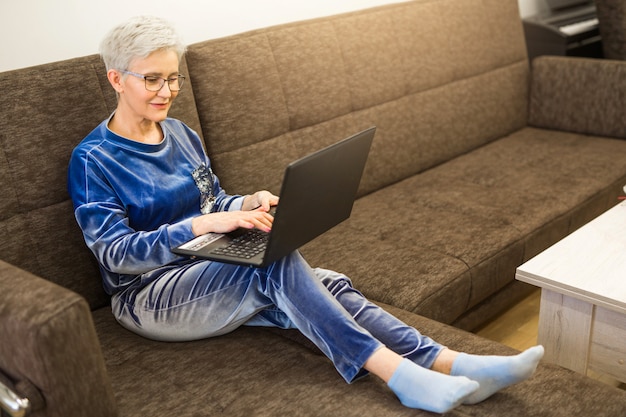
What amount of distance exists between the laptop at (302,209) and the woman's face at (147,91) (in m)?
0.35

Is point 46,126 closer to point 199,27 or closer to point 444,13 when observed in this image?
point 199,27

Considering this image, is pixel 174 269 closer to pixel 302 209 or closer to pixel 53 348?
pixel 302 209

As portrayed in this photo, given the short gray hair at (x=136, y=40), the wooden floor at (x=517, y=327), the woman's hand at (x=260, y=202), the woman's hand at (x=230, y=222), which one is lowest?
the wooden floor at (x=517, y=327)

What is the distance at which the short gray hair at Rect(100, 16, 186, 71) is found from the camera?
1763mm

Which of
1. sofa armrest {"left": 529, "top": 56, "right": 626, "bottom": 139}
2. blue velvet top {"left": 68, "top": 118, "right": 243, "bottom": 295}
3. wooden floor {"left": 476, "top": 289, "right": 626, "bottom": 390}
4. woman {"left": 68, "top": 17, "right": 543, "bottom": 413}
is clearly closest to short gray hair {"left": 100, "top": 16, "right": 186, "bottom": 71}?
woman {"left": 68, "top": 17, "right": 543, "bottom": 413}

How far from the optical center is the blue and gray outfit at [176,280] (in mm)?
1652

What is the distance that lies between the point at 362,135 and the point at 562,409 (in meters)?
0.72

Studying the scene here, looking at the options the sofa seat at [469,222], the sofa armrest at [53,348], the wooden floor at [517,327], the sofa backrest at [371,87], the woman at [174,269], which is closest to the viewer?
the sofa armrest at [53,348]

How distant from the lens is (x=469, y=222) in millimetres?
2432

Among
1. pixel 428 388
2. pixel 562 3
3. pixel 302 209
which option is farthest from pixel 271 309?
pixel 562 3

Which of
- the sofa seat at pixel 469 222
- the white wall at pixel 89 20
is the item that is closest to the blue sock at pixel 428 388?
the sofa seat at pixel 469 222

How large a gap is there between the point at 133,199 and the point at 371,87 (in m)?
1.24

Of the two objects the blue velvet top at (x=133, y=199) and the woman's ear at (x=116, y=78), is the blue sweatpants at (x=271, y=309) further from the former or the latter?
the woman's ear at (x=116, y=78)

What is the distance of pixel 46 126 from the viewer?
1.93 meters
